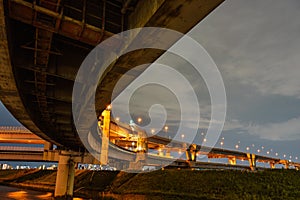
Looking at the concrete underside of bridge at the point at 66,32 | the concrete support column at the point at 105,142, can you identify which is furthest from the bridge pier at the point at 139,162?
the concrete underside of bridge at the point at 66,32

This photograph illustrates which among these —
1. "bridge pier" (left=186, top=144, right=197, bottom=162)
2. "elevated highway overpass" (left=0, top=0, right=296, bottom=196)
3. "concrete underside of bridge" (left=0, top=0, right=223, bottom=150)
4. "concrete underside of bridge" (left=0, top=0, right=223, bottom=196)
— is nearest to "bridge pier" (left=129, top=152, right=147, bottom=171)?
"bridge pier" (left=186, top=144, right=197, bottom=162)

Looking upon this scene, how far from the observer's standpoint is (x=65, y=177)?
1511 inches

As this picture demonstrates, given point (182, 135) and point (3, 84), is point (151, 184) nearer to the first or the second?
point (3, 84)

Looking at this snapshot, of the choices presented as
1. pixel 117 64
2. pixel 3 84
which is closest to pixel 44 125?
pixel 3 84

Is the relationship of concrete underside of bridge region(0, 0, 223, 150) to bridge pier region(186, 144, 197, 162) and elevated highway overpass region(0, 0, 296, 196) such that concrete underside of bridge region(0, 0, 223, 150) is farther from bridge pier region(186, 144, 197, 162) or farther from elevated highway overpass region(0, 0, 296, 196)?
bridge pier region(186, 144, 197, 162)

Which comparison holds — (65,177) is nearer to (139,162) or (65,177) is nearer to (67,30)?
(139,162)

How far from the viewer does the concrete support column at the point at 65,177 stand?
122ft

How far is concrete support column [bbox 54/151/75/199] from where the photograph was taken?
37.2 meters

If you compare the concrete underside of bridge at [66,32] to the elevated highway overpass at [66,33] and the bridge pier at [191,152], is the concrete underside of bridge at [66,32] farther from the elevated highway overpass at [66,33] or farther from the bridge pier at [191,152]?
the bridge pier at [191,152]

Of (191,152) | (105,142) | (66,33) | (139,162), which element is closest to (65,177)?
(105,142)

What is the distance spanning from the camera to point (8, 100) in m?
15.4

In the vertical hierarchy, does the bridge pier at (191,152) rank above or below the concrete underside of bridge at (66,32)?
above

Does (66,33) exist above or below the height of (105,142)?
below

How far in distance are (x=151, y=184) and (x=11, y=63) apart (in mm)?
32271
